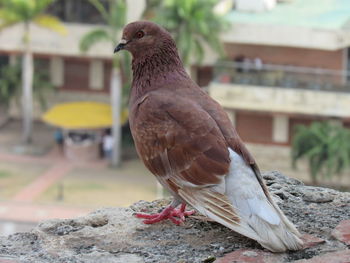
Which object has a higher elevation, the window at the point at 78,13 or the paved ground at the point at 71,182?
the window at the point at 78,13

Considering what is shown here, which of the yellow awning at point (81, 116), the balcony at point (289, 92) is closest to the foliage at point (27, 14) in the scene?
the yellow awning at point (81, 116)

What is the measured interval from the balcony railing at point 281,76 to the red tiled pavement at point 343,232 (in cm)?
2347

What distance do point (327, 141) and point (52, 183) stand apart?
9444 mm

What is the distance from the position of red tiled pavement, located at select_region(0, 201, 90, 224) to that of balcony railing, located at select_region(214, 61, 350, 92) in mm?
6679

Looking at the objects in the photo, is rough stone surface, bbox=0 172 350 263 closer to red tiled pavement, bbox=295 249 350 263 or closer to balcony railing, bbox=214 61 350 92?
red tiled pavement, bbox=295 249 350 263

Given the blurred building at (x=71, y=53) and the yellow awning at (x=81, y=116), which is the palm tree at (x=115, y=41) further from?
the blurred building at (x=71, y=53)

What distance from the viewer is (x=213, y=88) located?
97.3 ft

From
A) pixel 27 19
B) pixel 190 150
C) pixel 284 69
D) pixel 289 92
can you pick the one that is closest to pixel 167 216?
pixel 190 150

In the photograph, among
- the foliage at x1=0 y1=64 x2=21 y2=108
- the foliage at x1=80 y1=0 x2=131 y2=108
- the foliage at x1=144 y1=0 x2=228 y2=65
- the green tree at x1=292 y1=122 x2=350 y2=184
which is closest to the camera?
the green tree at x1=292 y1=122 x2=350 y2=184

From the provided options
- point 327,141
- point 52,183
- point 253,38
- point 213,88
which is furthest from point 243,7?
point 52,183

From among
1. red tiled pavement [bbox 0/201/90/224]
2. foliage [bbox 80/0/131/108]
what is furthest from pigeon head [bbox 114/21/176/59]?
foliage [bbox 80/0/131/108]

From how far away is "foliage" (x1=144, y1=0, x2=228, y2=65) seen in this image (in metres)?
29.8

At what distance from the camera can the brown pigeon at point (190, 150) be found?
5516 millimetres

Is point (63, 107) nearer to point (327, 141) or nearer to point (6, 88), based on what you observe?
point (6, 88)
